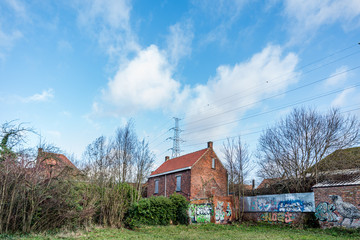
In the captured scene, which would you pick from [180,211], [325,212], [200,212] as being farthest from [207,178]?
[325,212]

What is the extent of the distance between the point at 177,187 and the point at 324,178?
41.6ft

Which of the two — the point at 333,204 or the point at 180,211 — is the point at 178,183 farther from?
the point at 333,204

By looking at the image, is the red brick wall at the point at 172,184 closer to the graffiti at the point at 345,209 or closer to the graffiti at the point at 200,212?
the graffiti at the point at 200,212

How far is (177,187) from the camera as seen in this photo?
968 inches

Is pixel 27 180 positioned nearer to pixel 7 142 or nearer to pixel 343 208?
pixel 7 142

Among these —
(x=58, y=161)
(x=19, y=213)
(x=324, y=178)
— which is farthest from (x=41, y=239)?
(x=324, y=178)

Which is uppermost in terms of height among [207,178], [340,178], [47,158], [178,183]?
[47,158]

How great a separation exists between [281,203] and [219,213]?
4.84 m

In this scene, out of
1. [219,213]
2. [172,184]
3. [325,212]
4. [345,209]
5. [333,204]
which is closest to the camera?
[345,209]

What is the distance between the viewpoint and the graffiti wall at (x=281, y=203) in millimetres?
16312

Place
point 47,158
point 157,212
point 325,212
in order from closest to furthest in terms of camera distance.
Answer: point 47,158, point 325,212, point 157,212

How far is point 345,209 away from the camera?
14.2m

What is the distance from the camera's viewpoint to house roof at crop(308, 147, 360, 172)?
16.8 meters

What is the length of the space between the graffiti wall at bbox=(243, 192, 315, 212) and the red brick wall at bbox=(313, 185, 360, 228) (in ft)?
1.81
